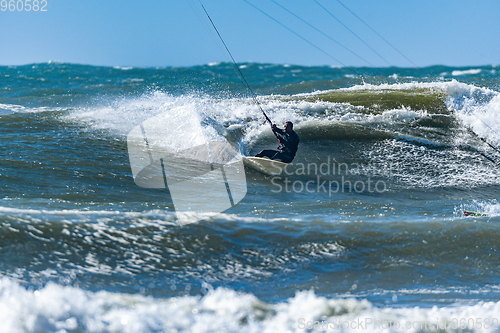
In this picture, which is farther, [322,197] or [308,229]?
[322,197]

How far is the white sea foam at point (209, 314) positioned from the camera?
287 centimetres

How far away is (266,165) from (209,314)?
3955mm

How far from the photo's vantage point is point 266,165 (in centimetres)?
680

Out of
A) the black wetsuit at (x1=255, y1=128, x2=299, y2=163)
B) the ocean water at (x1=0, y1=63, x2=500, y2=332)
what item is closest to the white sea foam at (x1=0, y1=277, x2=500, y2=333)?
the ocean water at (x1=0, y1=63, x2=500, y2=332)

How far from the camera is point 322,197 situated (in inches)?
236

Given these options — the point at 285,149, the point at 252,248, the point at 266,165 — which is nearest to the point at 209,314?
the point at 252,248

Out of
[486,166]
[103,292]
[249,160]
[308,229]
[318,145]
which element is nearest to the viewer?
[103,292]

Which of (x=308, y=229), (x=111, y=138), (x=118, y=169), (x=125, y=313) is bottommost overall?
(x=125, y=313)

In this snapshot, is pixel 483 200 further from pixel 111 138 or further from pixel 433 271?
pixel 111 138

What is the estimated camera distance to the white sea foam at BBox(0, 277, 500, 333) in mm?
2869

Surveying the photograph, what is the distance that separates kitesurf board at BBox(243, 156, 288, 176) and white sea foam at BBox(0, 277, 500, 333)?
11.9 feet

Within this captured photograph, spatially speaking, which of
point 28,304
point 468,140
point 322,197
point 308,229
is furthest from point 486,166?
point 28,304

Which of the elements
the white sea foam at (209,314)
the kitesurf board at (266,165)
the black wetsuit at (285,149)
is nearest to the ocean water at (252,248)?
the white sea foam at (209,314)

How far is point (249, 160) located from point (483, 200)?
12.1 feet
